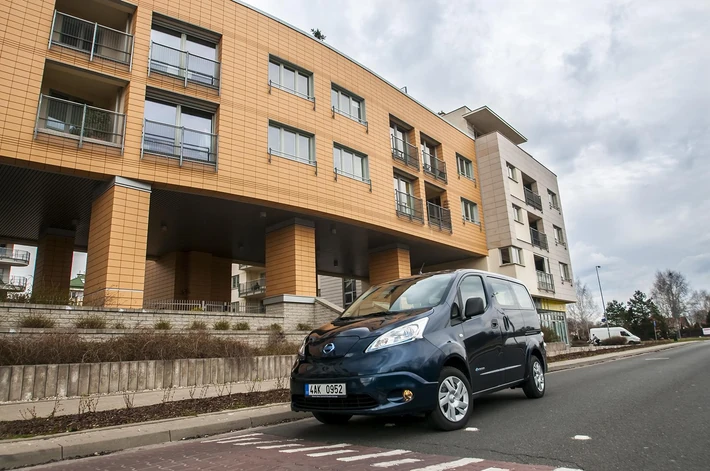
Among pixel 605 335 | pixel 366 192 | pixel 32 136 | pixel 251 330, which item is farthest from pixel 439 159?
pixel 605 335

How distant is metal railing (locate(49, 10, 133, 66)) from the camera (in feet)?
46.4

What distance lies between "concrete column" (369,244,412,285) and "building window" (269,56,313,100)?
9.30m

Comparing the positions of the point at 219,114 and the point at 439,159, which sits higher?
the point at 439,159

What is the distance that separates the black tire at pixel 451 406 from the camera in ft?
15.9

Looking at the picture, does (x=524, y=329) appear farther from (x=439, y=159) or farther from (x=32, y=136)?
(x=439, y=159)

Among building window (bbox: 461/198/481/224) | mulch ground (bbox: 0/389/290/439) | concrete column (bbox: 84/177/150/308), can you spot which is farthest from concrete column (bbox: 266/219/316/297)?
building window (bbox: 461/198/481/224)

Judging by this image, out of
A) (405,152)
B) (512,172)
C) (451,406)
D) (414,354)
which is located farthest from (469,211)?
(414,354)

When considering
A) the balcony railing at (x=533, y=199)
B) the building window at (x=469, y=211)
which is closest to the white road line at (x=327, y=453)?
the building window at (x=469, y=211)

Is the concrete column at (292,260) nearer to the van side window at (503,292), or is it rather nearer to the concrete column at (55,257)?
the concrete column at (55,257)

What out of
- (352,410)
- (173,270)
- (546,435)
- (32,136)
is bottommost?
(546,435)

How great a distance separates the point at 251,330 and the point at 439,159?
56.2 ft

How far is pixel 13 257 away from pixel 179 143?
4749 centimetres

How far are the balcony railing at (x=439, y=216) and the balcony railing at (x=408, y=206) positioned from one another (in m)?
1.07

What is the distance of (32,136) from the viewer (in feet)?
41.4
